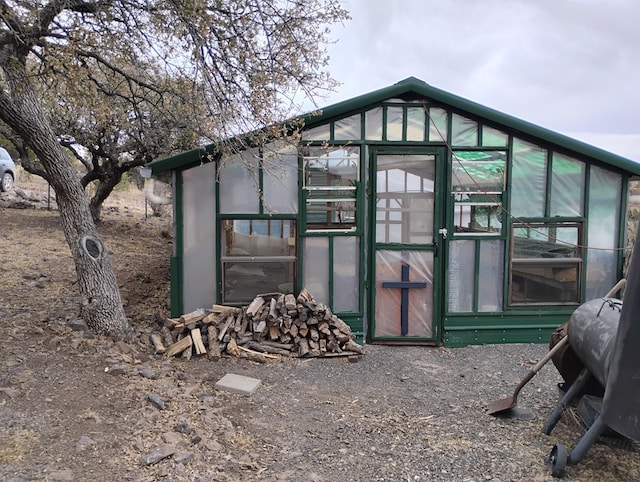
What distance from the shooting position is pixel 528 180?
641 centimetres

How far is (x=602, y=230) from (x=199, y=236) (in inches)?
209

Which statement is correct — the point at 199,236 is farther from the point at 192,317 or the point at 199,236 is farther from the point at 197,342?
the point at 197,342

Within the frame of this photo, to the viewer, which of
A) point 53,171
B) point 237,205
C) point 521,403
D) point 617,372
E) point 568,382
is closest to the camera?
point 617,372

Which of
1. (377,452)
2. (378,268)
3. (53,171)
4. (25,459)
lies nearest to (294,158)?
(378,268)

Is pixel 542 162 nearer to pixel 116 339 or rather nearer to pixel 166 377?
pixel 166 377

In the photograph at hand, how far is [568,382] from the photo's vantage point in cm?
404

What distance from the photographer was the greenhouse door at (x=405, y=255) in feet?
21.1

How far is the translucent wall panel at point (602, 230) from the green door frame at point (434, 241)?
1.98 metres

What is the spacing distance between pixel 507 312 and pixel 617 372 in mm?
3824

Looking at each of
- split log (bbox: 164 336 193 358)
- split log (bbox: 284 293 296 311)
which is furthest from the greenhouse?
split log (bbox: 164 336 193 358)

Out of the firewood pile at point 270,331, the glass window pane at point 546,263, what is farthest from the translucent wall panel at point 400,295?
the glass window pane at point 546,263

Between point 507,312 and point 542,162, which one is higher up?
point 542,162

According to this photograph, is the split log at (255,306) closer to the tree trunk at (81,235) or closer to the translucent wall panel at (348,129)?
the tree trunk at (81,235)

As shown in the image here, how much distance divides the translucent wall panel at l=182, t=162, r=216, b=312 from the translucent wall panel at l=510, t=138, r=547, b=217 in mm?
3921
